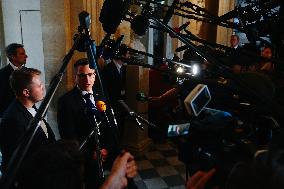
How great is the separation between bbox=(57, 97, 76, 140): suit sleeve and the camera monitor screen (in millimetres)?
1753

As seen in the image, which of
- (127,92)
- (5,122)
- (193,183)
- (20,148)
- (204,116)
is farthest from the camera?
(127,92)

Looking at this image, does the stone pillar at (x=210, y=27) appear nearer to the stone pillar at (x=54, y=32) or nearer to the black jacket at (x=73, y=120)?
the stone pillar at (x=54, y=32)

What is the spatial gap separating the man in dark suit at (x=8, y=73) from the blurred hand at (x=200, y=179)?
3546 mm

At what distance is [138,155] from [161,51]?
4.66 metres

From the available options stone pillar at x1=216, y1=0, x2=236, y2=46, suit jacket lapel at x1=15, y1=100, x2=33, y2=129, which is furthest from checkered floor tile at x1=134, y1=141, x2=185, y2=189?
stone pillar at x1=216, y1=0, x2=236, y2=46

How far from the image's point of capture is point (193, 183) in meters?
1.32

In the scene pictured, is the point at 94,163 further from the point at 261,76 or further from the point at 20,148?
the point at 20,148

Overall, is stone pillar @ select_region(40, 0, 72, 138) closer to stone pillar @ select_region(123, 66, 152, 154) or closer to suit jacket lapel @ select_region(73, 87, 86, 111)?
stone pillar @ select_region(123, 66, 152, 154)

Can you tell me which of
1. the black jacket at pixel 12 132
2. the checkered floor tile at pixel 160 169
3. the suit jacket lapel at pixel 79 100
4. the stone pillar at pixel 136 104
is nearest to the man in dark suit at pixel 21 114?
the black jacket at pixel 12 132

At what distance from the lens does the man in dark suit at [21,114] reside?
2484 millimetres

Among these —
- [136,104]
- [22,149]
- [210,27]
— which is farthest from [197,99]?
[210,27]

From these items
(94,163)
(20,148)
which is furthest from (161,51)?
(20,148)

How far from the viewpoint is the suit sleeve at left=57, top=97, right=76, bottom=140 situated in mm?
3014

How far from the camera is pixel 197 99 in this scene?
154 cm
